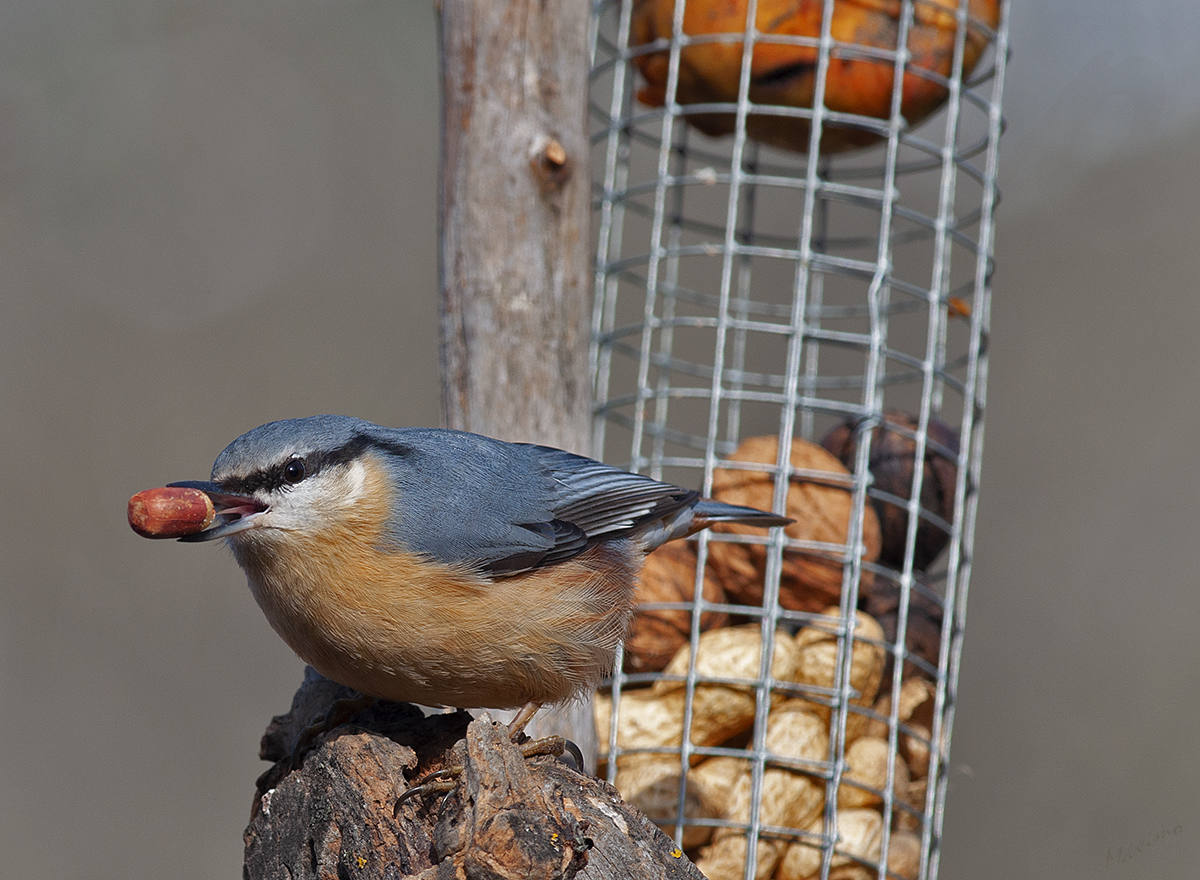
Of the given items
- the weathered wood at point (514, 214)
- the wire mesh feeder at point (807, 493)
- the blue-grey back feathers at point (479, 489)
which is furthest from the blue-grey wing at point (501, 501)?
the wire mesh feeder at point (807, 493)

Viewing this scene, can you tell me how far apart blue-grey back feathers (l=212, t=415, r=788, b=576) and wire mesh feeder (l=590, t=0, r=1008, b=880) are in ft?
2.12

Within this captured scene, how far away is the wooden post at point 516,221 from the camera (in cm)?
306

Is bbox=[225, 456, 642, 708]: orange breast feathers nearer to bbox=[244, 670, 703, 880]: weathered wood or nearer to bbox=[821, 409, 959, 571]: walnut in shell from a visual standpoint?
bbox=[244, 670, 703, 880]: weathered wood

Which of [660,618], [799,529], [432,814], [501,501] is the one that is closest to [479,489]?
[501,501]

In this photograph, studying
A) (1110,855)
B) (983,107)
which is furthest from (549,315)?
(1110,855)

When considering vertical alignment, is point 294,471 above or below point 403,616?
above

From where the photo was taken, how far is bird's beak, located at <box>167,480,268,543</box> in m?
2.28

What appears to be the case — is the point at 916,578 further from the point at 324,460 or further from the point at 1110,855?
the point at 324,460

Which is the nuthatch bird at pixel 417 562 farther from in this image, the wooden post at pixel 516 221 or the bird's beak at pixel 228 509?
the wooden post at pixel 516 221

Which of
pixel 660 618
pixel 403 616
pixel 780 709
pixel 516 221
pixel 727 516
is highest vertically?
pixel 516 221

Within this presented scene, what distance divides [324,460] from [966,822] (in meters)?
3.47

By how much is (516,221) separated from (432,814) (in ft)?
4.73

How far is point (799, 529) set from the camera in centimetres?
351

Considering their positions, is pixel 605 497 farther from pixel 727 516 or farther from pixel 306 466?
pixel 306 466
